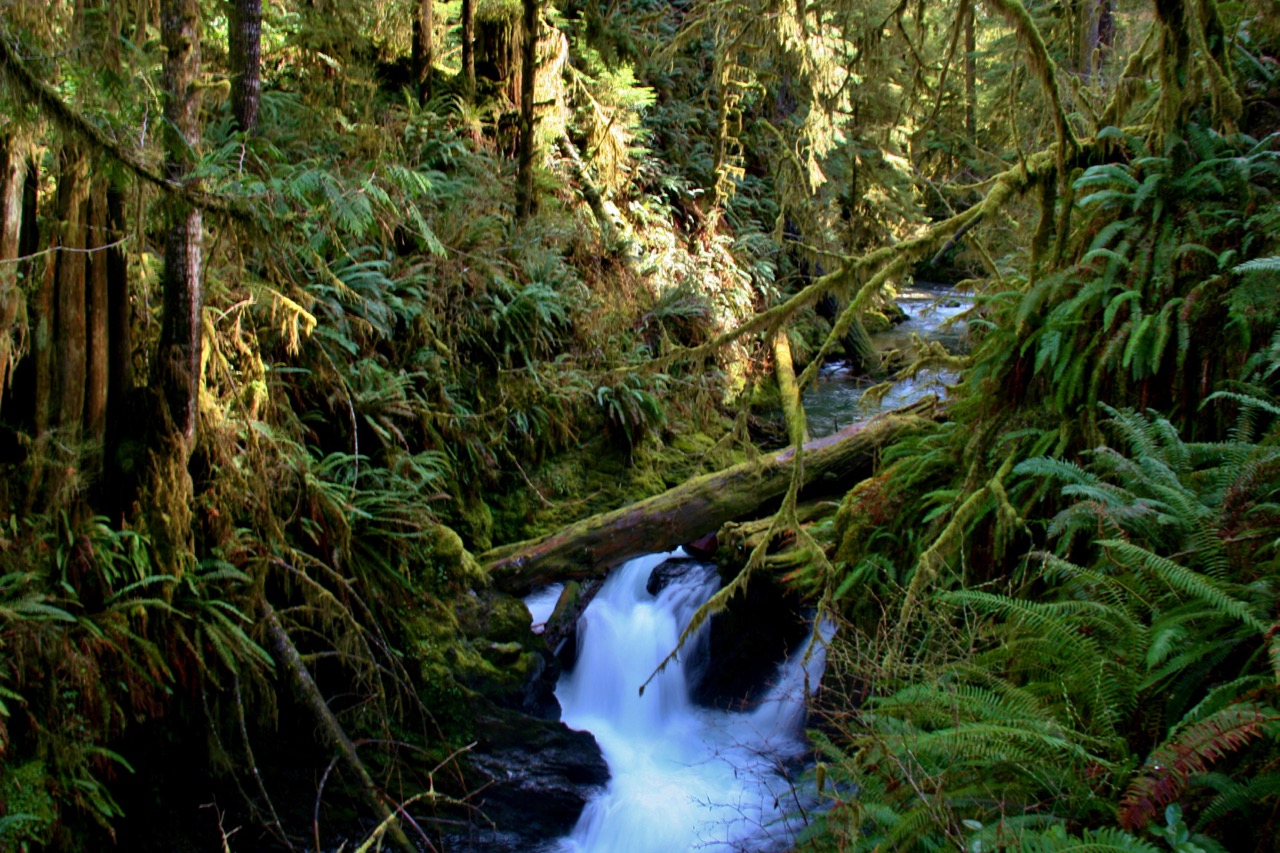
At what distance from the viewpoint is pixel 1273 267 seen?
138 inches

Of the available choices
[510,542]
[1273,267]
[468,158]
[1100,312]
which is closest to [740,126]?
[468,158]

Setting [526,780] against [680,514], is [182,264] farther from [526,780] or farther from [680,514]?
[680,514]

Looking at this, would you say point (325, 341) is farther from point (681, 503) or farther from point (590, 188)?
point (590, 188)

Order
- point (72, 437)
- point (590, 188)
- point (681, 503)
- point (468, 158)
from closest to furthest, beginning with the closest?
point (72, 437)
point (681, 503)
point (468, 158)
point (590, 188)

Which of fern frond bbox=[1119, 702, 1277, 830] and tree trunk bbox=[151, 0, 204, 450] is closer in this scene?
fern frond bbox=[1119, 702, 1277, 830]

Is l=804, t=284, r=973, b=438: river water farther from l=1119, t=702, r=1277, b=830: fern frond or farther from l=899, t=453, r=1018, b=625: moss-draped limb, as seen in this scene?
l=1119, t=702, r=1277, b=830: fern frond

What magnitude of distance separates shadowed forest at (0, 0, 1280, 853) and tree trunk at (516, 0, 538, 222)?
5.24 feet

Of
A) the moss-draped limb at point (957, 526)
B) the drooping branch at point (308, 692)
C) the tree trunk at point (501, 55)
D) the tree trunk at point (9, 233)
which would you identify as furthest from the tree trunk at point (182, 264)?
the tree trunk at point (501, 55)

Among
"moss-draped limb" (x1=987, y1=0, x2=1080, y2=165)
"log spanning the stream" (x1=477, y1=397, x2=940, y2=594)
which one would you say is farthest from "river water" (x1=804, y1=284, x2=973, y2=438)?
"moss-draped limb" (x1=987, y1=0, x2=1080, y2=165)

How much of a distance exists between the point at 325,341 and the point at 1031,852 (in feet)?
19.5

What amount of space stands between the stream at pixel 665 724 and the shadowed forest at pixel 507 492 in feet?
1.20

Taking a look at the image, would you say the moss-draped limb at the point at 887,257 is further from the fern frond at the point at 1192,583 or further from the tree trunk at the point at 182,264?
the tree trunk at the point at 182,264

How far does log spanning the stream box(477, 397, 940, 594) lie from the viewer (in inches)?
275

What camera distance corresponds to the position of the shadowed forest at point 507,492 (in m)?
3.06
